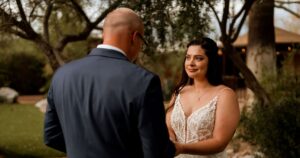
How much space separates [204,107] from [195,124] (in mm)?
136

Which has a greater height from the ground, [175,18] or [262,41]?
[175,18]

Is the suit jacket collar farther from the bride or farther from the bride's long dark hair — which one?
the bride's long dark hair

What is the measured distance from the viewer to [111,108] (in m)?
2.27

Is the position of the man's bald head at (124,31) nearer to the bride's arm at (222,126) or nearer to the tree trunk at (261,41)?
the bride's arm at (222,126)

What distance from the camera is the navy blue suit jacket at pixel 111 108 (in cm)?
223

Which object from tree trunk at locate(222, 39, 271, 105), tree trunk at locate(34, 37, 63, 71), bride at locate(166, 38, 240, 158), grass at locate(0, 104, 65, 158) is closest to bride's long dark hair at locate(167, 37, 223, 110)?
bride at locate(166, 38, 240, 158)

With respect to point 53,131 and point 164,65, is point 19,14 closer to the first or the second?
point 53,131

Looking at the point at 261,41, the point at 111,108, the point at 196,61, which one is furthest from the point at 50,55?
the point at 111,108

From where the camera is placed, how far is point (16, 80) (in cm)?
2953

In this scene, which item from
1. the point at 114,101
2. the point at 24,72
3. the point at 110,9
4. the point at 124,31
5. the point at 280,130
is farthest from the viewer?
the point at 24,72

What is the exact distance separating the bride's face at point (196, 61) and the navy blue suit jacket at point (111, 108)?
3.96ft

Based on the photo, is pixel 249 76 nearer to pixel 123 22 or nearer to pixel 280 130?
pixel 280 130

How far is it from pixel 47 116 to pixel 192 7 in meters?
3.47

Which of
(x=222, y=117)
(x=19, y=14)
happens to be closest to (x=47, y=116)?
(x=222, y=117)
